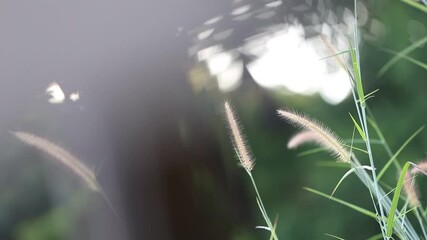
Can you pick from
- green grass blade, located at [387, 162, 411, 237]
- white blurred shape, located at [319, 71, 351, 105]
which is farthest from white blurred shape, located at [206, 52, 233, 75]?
green grass blade, located at [387, 162, 411, 237]

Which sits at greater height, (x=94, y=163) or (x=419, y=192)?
(x=94, y=163)

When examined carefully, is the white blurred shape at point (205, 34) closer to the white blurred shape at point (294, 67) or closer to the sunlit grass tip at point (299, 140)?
the white blurred shape at point (294, 67)

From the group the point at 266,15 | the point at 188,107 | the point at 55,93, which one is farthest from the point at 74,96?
the point at 266,15

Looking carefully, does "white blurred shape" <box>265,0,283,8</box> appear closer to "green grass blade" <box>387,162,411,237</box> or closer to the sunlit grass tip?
the sunlit grass tip

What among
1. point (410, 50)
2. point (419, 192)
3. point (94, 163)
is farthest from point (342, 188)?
point (94, 163)

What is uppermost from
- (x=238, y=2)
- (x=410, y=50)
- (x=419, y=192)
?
(x=238, y=2)

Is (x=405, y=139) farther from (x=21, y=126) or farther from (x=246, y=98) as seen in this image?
(x=21, y=126)

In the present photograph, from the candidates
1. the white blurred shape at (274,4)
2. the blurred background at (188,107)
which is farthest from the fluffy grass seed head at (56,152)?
the white blurred shape at (274,4)
